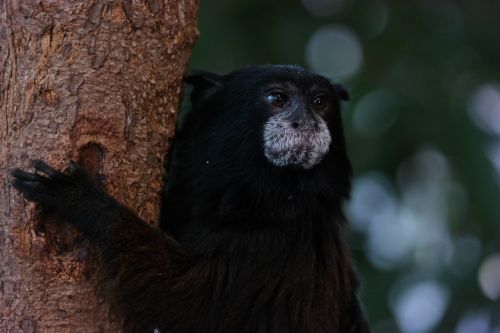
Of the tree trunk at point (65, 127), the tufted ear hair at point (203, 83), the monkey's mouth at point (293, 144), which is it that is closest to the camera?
the tree trunk at point (65, 127)

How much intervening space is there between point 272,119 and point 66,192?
3.87 ft

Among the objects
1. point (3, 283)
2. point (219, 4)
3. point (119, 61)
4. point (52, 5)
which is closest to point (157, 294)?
point (3, 283)

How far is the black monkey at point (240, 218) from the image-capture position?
14.2ft

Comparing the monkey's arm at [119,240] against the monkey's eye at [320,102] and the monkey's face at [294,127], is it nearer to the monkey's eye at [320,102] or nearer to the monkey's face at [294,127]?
the monkey's face at [294,127]

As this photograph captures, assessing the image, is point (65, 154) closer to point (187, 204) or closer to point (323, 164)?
point (187, 204)

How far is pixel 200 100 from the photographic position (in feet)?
17.2

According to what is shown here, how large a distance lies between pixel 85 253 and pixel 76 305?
0.79 feet

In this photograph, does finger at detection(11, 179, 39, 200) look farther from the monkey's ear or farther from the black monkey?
the monkey's ear

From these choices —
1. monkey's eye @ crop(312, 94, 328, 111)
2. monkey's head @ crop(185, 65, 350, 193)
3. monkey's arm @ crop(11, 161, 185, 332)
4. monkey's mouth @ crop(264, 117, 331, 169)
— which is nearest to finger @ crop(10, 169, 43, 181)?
monkey's arm @ crop(11, 161, 185, 332)

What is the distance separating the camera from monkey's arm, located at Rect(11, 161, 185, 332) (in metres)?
4.15

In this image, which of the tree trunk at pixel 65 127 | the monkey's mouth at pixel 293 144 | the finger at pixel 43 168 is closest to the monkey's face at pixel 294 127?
the monkey's mouth at pixel 293 144

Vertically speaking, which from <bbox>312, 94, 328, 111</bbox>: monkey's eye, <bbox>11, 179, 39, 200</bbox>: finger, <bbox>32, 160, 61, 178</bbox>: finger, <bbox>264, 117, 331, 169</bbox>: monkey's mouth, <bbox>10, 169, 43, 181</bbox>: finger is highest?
<bbox>312, 94, 328, 111</bbox>: monkey's eye

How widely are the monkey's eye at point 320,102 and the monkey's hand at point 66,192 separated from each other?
4.12 ft

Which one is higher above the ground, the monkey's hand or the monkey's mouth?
the monkey's mouth
